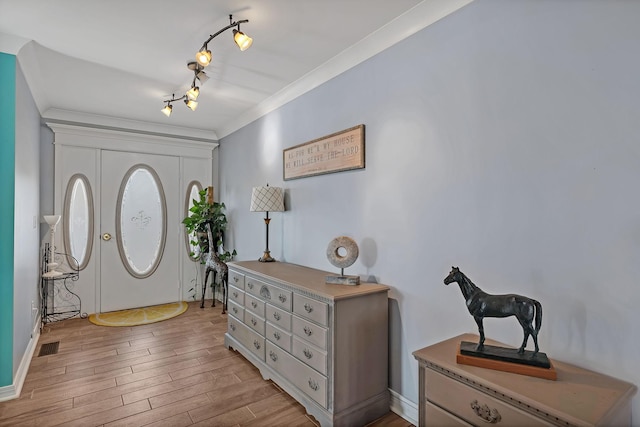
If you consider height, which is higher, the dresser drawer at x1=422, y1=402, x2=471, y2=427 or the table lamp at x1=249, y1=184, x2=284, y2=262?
the table lamp at x1=249, y1=184, x2=284, y2=262

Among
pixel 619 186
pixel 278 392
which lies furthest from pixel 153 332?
pixel 619 186

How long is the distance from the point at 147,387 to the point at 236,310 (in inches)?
35.9

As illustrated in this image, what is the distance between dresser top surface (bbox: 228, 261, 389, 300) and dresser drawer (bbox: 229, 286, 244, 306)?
7.8 inches

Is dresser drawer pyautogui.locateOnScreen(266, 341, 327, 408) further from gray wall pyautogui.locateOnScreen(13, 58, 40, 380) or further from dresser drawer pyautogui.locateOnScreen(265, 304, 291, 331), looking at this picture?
gray wall pyautogui.locateOnScreen(13, 58, 40, 380)

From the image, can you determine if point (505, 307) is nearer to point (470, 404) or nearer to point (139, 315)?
point (470, 404)

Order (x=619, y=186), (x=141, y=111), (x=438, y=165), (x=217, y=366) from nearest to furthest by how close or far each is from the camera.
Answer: (x=619, y=186) → (x=438, y=165) → (x=217, y=366) → (x=141, y=111)

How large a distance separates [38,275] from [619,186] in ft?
16.7

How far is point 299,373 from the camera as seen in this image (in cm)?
227

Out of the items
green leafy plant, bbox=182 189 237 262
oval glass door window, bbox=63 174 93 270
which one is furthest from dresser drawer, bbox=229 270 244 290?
oval glass door window, bbox=63 174 93 270

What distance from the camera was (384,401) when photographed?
7.15 ft

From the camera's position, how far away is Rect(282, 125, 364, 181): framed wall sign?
8.23 feet

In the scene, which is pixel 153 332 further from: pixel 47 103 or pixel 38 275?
pixel 47 103

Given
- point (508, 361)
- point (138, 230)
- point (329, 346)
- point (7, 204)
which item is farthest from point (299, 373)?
point (138, 230)

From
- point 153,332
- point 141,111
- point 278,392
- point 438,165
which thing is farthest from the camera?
point 141,111
